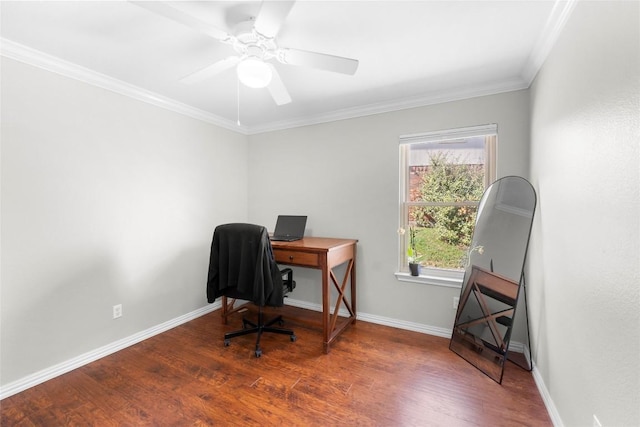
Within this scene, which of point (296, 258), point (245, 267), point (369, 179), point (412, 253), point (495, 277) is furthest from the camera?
point (369, 179)

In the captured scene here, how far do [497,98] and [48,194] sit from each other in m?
3.68

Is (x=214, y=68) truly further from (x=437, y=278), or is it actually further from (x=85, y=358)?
(x=437, y=278)

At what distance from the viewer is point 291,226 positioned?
3.11 metres

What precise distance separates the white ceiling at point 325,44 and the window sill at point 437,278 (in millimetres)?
1687

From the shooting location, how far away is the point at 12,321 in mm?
1844

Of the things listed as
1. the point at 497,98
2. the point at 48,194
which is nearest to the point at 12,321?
the point at 48,194

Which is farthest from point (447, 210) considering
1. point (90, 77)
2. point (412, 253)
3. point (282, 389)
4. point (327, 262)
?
point (90, 77)

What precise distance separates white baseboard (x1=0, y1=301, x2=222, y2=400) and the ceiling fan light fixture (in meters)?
2.48

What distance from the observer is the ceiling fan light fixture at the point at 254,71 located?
152cm

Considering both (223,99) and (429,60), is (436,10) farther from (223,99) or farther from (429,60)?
(223,99)

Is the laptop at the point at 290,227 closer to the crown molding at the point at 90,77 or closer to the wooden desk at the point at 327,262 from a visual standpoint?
the wooden desk at the point at 327,262

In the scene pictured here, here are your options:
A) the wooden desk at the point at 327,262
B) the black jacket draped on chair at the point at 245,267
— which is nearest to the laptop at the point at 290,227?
the wooden desk at the point at 327,262

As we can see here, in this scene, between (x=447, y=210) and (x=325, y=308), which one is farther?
(x=447, y=210)

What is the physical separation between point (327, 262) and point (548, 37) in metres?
2.14
